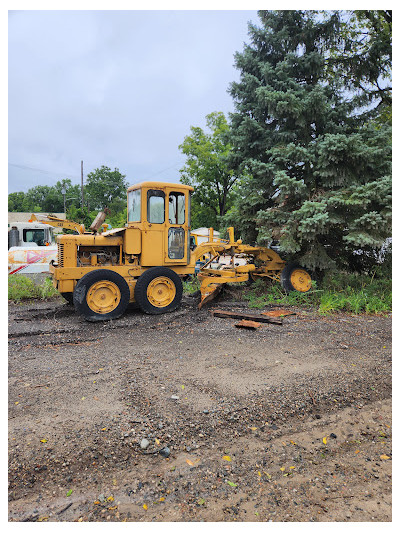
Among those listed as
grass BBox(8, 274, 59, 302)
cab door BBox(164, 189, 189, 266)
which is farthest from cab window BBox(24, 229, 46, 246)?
cab door BBox(164, 189, 189, 266)

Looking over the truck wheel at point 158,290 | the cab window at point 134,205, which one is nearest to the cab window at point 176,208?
the cab window at point 134,205

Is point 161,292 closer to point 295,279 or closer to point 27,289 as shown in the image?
point 295,279

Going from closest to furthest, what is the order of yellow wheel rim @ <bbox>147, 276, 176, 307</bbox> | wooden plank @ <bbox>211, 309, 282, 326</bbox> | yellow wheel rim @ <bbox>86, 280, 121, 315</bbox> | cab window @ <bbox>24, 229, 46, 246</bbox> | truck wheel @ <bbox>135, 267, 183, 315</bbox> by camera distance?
wooden plank @ <bbox>211, 309, 282, 326</bbox> → yellow wheel rim @ <bbox>86, 280, 121, 315</bbox> → truck wheel @ <bbox>135, 267, 183, 315</bbox> → yellow wheel rim @ <bbox>147, 276, 176, 307</bbox> → cab window @ <bbox>24, 229, 46, 246</bbox>

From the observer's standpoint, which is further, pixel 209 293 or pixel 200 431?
pixel 209 293

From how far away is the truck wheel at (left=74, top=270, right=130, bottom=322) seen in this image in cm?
633

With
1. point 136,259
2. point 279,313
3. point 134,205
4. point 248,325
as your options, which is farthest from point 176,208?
point 279,313

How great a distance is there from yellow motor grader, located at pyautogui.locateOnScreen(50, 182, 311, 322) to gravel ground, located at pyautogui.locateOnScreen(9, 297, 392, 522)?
149 cm

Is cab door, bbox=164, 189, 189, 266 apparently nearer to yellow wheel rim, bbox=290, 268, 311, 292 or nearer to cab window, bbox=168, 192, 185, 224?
cab window, bbox=168, 192, 185, 224

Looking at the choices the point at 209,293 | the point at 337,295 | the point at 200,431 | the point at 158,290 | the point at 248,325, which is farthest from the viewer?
the point at 209,293

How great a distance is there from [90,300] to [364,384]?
458 centimetres

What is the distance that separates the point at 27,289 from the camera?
8.82 metres

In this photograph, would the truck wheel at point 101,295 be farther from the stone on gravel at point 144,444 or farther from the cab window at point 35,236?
the cab window at point 35,236

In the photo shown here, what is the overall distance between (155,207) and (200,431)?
4.94 metres

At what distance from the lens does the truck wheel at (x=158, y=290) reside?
686cm
